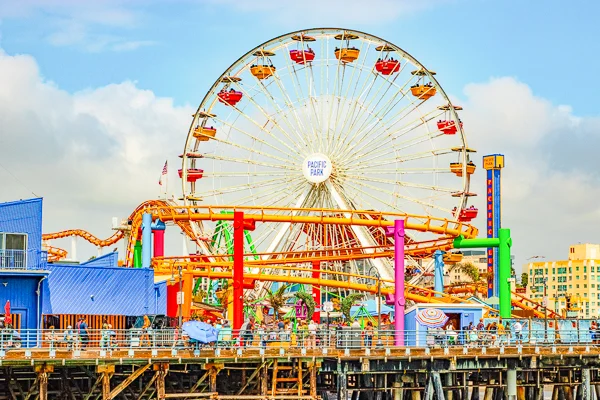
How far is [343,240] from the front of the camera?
92.9 metres

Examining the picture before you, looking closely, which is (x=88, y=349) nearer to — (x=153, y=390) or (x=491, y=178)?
(x=153, y=390)

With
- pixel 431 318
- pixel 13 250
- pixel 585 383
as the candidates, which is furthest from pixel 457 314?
pixel 13 250

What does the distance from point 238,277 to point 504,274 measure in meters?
16.0

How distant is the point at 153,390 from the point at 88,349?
434 centimetres

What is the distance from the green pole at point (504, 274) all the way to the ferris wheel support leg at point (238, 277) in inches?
583

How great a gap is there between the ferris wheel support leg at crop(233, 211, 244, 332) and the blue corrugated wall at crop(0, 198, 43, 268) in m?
10.1

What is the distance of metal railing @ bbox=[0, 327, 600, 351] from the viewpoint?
48.7m

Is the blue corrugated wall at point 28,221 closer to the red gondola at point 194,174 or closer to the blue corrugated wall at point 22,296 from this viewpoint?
the blue corrugated wall at point 22,296

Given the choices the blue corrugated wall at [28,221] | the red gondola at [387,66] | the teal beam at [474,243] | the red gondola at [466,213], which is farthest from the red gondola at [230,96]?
the blue corrugated wall at [28,221]

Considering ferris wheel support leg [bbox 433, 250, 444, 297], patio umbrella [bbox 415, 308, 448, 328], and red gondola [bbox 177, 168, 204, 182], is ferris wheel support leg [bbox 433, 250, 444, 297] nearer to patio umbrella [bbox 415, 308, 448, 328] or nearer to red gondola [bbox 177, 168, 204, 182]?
red gondola [bbox 177, 168, 204, 182]

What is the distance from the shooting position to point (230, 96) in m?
90.6

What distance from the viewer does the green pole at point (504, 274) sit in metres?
67.6

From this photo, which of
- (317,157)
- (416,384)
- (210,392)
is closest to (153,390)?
(210,392)

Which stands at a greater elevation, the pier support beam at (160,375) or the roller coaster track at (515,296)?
the roller coaster track at (515,296)
